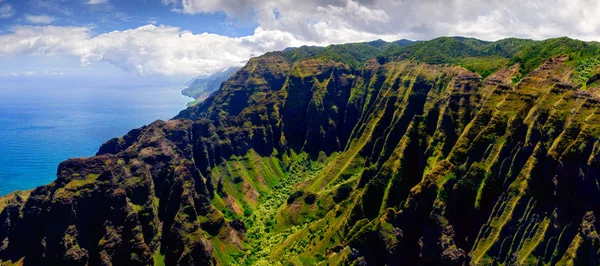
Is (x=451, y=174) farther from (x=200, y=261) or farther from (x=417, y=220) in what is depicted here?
(x=200, y=261)

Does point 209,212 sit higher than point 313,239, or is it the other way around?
point 209,212

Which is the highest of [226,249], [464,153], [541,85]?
[541,85]

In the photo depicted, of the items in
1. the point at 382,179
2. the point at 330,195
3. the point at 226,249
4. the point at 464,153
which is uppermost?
the point at 464,153

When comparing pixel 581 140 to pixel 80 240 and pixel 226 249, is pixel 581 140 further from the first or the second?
pixel 80 240

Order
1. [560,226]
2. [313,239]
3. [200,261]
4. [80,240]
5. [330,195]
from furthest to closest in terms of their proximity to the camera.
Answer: [330,195] → [313,239] → [200,261] → [80,240] → [560,226]

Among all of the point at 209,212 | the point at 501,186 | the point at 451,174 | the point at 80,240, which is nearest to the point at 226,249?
the point at 209,212

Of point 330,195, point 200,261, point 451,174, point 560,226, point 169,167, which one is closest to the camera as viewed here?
point 560,226

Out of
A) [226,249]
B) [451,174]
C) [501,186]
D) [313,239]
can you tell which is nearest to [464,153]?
[451,174]

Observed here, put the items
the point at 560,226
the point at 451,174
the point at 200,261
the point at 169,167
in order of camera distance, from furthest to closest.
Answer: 1. the point at 169,167
2. the point at 200,261
3. the point at 451,174
4. the point at 560,226

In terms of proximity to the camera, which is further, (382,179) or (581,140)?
(382,179)
